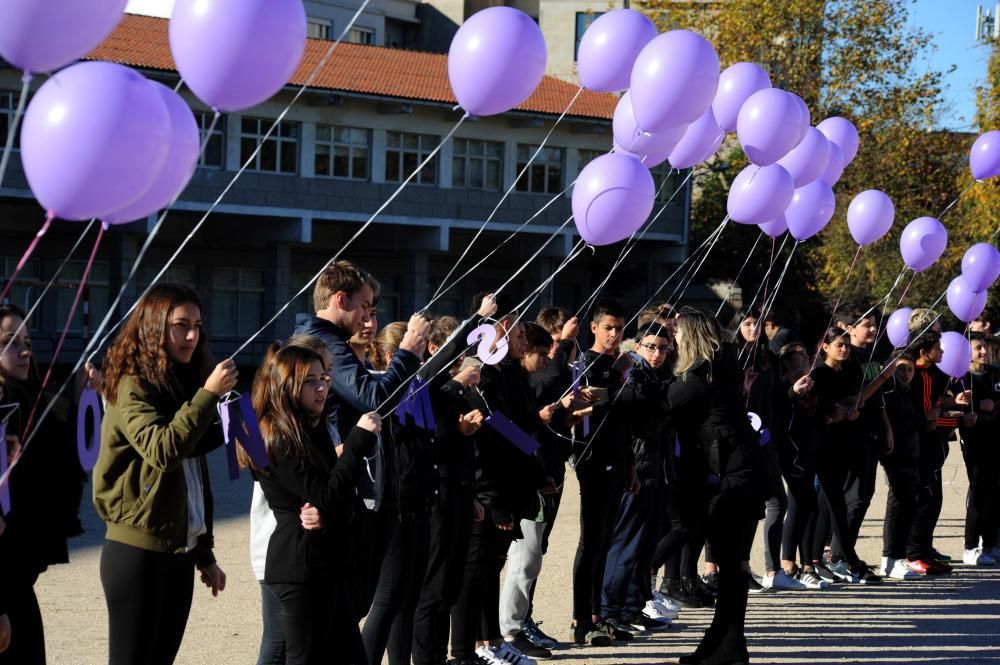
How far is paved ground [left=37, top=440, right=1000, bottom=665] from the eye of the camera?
7660 millimetres

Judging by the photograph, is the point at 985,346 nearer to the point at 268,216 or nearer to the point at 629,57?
the point at 629,57

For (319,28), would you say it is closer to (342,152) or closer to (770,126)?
(342,152)

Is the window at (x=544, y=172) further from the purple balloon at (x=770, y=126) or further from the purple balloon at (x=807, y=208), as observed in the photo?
the purple balloon at (x=770, y=126)

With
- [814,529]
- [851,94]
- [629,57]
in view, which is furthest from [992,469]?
[851,94]

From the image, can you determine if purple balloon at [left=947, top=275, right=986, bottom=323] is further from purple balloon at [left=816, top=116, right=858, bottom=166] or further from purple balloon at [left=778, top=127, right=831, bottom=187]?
purple balloon at [left=778, top=127, right=831, bottom=187]

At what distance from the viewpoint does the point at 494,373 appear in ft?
24.2

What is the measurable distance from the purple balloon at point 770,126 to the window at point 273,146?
28009 millimetres

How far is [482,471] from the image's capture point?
7.41 metres

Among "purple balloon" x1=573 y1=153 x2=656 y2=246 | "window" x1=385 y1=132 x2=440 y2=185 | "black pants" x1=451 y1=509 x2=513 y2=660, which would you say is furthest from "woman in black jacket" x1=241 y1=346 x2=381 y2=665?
"window" x1=385 y1=132 x2=440 y2=185

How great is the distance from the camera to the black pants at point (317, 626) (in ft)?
16.9

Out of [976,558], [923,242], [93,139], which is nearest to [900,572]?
[976,558]

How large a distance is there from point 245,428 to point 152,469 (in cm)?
37

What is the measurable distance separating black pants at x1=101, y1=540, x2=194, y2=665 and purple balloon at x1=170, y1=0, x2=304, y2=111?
5.35 ft

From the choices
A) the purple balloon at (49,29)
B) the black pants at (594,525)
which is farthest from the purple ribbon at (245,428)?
the black pants at (594,525)
